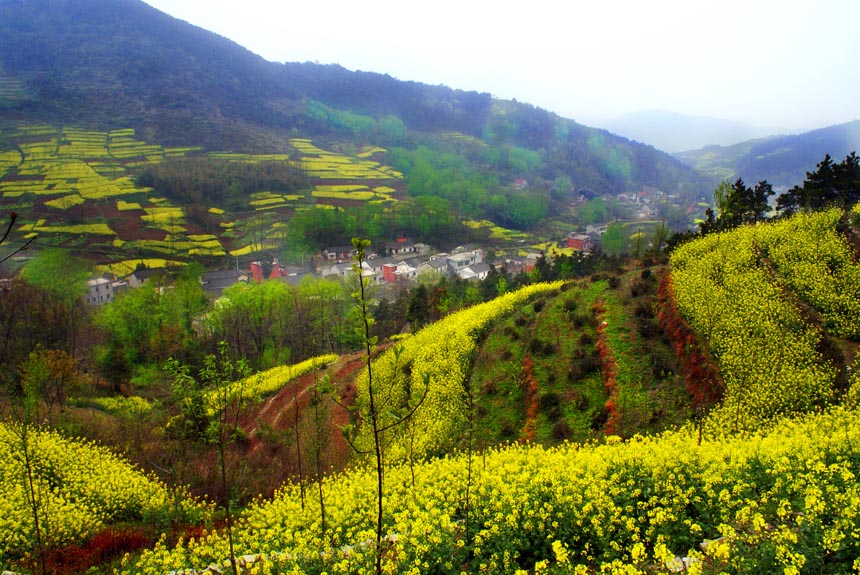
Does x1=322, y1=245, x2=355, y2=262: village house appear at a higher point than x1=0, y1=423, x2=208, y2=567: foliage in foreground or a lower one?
lower

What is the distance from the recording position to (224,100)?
138m

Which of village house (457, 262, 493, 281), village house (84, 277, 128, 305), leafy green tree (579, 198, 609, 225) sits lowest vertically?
village house (84, 277, 128, 305)

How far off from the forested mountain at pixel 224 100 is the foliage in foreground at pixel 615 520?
11178 cm

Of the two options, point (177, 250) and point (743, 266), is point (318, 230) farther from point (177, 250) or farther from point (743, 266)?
point (743, 266)

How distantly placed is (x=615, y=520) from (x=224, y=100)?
156 metres

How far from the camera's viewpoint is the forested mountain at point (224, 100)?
111 meters

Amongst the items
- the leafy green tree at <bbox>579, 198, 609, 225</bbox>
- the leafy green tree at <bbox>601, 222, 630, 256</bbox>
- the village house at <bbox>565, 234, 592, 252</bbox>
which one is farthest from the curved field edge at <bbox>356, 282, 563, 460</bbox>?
the leafy green tree at <bbox>579, 198, 609, 225</bbox>

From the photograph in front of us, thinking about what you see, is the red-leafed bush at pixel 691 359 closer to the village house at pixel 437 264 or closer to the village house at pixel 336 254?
the village house at pixel 437 264

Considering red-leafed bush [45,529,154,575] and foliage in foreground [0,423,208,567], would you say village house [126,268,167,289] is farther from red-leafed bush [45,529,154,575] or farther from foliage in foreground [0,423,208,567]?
red-leafed bush [45,529,154,575]

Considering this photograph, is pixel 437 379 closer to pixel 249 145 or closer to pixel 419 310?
pixel 419 310

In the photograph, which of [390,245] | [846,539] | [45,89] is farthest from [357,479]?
[45,89]

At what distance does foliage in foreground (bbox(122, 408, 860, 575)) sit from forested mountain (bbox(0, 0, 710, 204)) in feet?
367

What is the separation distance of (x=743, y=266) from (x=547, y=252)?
195 ft

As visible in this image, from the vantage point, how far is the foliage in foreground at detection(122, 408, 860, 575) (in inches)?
211
